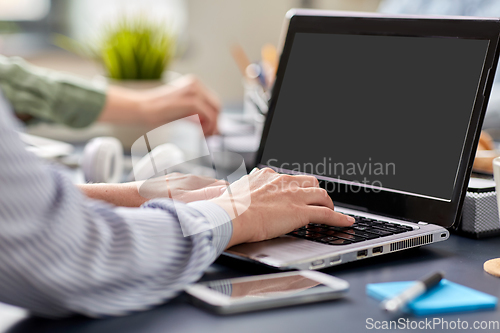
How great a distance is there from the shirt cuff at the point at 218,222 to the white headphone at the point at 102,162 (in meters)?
0.46

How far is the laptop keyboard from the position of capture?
570 millimetres

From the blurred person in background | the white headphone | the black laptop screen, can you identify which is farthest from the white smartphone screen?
the blurred person in background

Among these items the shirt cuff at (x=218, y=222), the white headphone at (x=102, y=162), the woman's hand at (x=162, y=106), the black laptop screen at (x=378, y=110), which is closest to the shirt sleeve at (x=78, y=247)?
the shirt cuff at (x=218, y=222)

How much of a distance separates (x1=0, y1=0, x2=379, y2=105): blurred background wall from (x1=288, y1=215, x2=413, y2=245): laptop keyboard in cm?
203

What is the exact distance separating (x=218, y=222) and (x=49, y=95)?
32.2 inches

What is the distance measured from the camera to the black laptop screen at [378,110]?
2.10ft

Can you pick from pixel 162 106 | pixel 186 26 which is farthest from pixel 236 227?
pixel 186 26

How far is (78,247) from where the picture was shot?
406 millimetres

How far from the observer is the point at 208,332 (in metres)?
0.40

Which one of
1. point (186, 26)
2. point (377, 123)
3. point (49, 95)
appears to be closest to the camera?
point (377, 123)

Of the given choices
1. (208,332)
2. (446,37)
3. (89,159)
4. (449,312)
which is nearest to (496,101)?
(446,37)

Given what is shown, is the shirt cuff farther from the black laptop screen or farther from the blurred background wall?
the blurred background wall

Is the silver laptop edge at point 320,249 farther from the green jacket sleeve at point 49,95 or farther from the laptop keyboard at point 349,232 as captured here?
the green jacket sleeve at point 49,95

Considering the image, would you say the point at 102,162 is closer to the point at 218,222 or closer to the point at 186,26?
the point at 218,222
